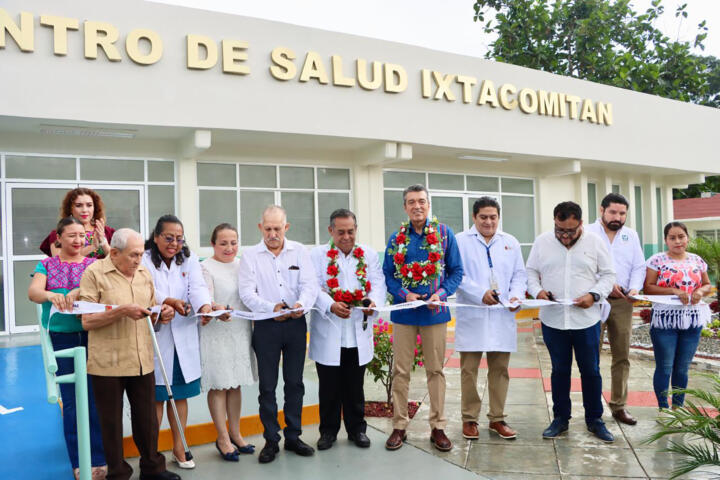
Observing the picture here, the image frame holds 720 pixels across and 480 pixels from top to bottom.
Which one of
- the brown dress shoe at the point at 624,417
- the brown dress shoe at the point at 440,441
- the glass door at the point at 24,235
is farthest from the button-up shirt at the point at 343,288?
the glass door at the point at 24,235

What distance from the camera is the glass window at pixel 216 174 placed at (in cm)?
1155

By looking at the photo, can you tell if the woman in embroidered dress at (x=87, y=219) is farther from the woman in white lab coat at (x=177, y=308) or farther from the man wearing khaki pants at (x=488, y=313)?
the man wearing khaki pants at (x=488, y=313)

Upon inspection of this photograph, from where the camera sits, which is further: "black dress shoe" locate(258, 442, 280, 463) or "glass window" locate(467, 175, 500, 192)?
"glass window" locate(467, 175, 500, 192)

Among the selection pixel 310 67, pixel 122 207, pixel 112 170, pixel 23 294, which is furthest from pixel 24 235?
pixel 310 67

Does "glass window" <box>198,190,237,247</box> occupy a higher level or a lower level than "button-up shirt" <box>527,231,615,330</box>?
higher

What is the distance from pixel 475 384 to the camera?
4.92 metres

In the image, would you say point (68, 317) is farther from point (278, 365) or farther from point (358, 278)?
point (358, 278)

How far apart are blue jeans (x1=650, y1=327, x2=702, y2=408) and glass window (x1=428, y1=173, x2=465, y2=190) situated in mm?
9697

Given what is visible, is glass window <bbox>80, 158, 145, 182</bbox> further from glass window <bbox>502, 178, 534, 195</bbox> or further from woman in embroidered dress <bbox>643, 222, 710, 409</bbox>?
glass window <bbox>502, 178, 534, 195</bbox>

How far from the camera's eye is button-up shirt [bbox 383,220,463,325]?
183 inches

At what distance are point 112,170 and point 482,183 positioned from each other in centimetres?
913

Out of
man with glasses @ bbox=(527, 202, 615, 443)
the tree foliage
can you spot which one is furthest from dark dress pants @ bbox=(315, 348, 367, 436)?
the tree foliage

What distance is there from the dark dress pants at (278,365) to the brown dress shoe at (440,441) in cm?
109

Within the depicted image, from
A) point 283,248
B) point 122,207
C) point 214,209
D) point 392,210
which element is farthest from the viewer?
point 392,210
